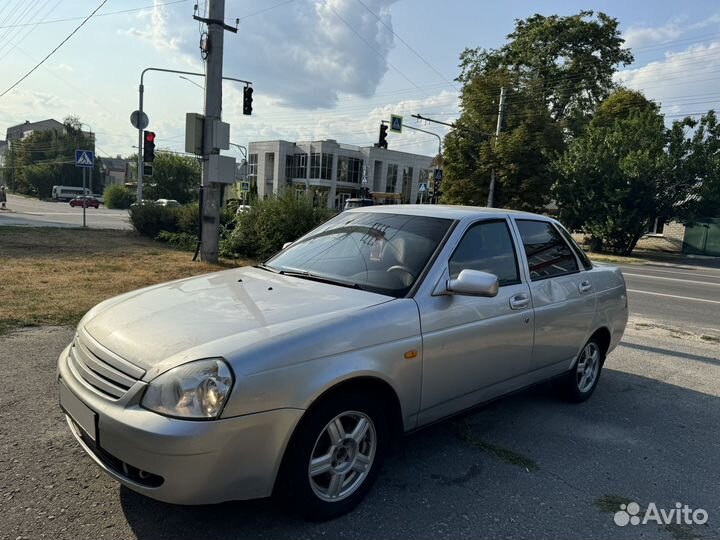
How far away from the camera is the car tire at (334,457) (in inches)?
97.9

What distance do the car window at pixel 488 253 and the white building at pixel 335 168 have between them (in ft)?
205

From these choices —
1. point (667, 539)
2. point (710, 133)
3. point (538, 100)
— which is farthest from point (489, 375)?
point (538, 100)

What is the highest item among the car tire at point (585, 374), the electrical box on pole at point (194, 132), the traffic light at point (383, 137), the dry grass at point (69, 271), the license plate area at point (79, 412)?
the traffic light at point (383, 137)

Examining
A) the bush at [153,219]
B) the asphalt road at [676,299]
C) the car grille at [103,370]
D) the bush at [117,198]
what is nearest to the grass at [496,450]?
the car grille at [103,370]

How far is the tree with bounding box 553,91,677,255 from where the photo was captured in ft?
77.9

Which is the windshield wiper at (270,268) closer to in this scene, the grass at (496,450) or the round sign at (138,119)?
the grass at (496,450)

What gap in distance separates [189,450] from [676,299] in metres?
12.1

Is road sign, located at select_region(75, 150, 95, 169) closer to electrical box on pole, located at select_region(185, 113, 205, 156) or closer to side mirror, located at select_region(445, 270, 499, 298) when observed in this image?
electrical box on pole, located at select_region(185, 113, 205, 156)

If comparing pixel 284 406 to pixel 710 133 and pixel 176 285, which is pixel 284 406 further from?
pixel 710 133

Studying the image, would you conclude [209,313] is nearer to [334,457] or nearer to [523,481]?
[334,457]

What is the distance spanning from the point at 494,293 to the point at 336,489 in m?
1.41

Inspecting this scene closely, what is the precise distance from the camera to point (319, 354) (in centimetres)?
251

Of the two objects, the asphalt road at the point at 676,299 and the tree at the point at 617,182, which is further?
the tree at the point at 617,182

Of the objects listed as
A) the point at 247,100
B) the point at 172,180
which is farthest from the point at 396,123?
the point at 172,180
